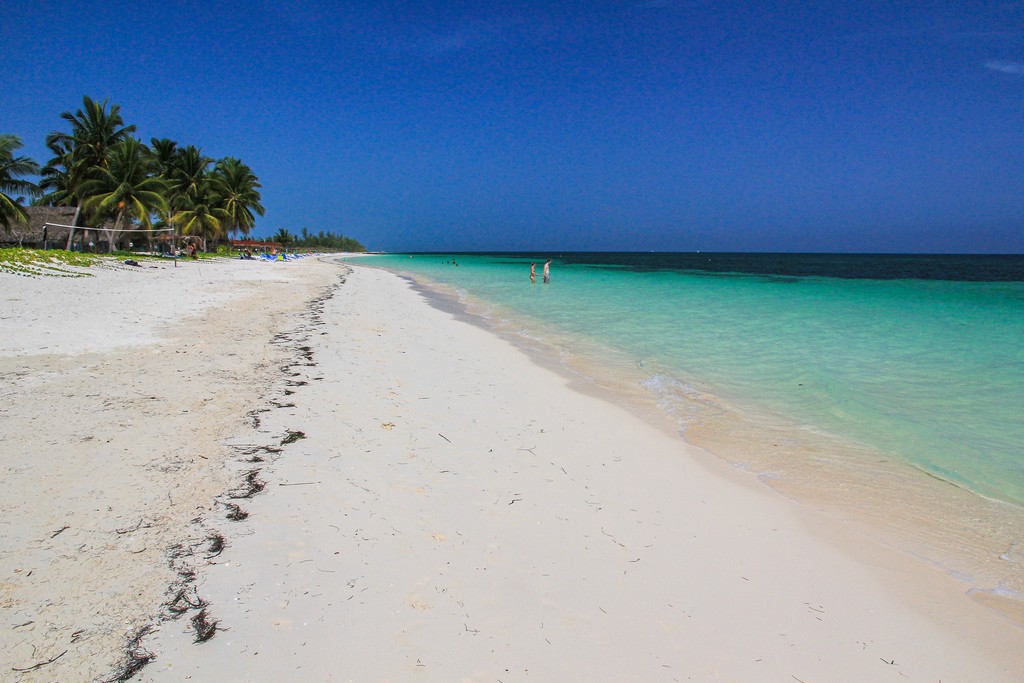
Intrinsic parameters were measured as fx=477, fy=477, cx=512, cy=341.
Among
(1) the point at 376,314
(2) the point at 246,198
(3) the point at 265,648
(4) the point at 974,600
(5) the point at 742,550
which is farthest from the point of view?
(2) the point at 246,198

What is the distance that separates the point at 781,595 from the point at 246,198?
197 feet

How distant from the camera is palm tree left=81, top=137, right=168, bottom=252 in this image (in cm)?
3125

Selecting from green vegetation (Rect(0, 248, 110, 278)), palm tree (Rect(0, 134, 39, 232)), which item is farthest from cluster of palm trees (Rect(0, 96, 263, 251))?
green vegetation (Rect(0, 248, 110, 278))

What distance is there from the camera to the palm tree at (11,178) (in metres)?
22.5

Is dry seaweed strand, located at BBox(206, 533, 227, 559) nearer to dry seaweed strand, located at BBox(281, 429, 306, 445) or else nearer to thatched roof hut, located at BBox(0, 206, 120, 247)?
dry seaweed strand, located at BBox(281, 429, 306, 445)

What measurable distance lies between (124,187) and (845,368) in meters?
39.9

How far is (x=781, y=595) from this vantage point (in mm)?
2830

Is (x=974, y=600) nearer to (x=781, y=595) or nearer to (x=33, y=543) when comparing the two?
(x=781, y=595)

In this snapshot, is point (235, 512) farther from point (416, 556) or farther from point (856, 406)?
point (856, 406)

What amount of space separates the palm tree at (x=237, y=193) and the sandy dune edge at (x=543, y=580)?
5208 centimetres

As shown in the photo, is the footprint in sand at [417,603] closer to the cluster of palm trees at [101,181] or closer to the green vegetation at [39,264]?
the green vegetation at [39,264]

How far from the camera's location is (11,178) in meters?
24.6

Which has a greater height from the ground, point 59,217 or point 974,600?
point 59,217

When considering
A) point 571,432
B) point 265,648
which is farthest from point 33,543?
point 571,432
